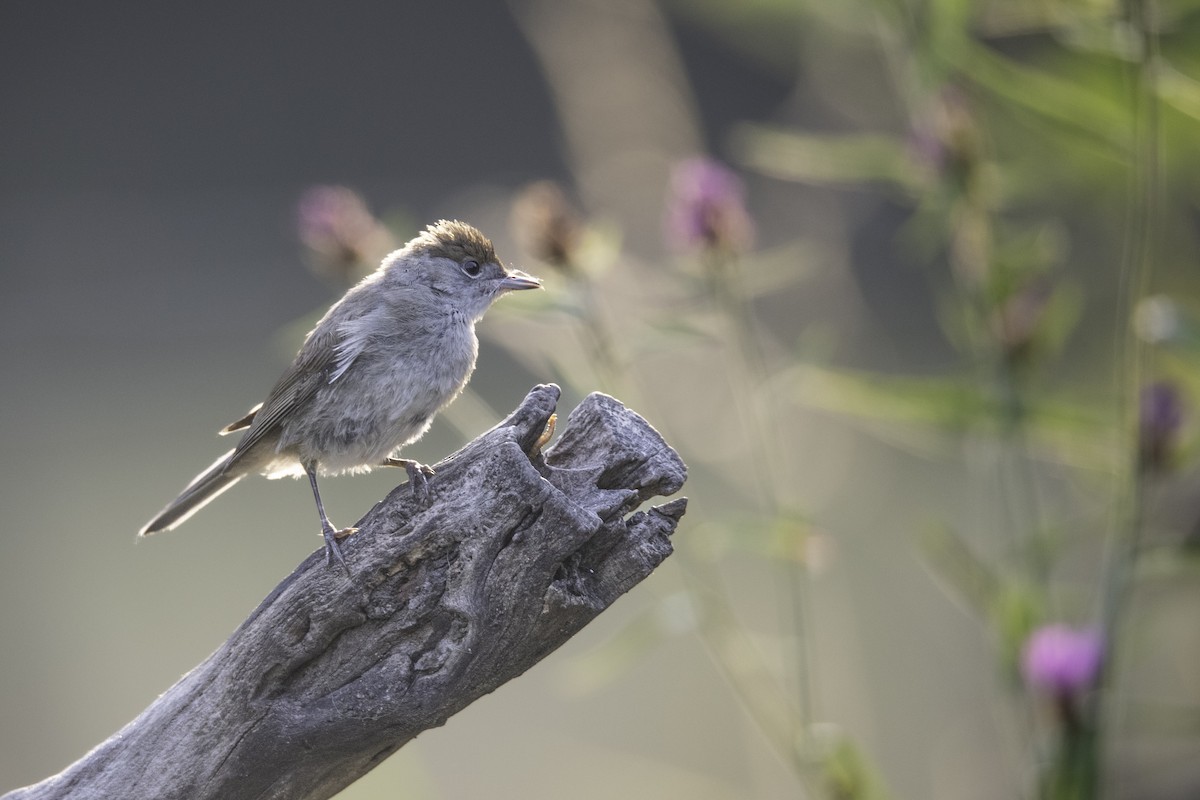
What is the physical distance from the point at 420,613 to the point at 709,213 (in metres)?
1.11

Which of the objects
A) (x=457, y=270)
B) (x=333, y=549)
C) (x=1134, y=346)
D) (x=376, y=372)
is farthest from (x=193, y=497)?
(x=1134, y=346)

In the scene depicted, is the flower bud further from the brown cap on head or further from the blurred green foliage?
the brown cap on head

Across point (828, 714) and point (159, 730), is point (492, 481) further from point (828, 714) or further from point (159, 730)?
point (828, 714)

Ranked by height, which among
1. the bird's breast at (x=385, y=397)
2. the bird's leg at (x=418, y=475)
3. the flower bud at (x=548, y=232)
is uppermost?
the flower bud at (x=548, y=232)

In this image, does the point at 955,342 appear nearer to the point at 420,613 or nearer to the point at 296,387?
the point at 296,387

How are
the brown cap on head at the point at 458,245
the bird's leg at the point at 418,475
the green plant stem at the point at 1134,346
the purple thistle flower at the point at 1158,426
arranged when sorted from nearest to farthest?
the bird's leg at the point at 418,475, the green plant stem at the point at 1134,346, the purple thistle flower at the point at 1158,426, the brown cap on head at the point at 458,245

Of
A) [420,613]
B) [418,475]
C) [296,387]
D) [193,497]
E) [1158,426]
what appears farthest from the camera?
[193,497]

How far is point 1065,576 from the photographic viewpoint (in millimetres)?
6012

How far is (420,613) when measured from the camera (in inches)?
77.3

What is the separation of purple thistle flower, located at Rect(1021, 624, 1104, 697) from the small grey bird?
125 cm

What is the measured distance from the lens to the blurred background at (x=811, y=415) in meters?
2.66

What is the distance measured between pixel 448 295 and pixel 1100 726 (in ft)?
5.30

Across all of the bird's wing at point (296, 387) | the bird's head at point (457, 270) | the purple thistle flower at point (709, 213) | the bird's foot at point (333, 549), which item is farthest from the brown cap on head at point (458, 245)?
the bird's foot at point (333, 549)

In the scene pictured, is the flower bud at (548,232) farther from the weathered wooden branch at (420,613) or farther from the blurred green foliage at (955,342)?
the weathered wooden branch at (420,613)
